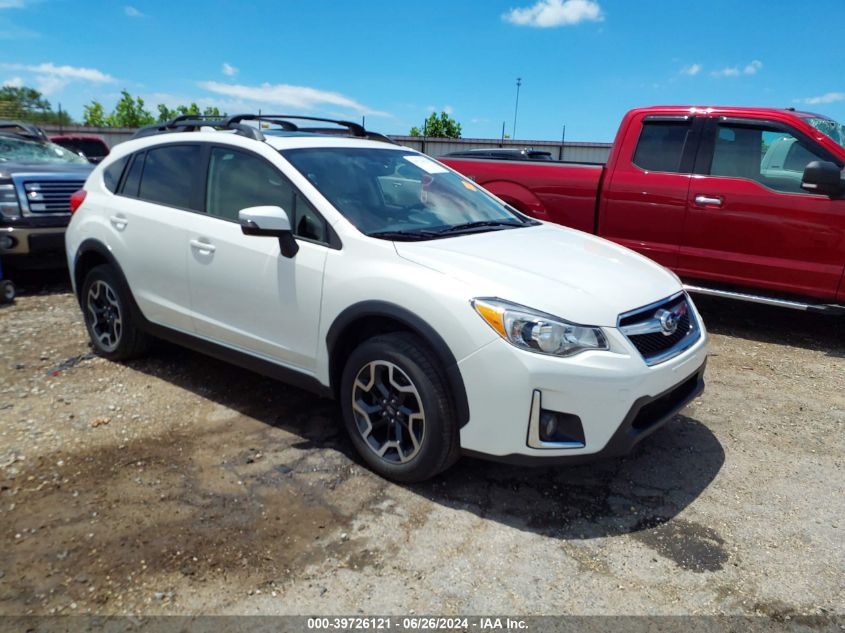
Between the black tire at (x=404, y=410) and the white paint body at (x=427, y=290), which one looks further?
the black tire at (x=404, y=410)

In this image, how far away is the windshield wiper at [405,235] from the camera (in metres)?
3.38

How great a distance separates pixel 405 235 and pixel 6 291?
207 inches

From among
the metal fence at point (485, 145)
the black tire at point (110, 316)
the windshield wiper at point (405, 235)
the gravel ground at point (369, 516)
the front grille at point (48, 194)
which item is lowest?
the gravel ground at point (369, 516)

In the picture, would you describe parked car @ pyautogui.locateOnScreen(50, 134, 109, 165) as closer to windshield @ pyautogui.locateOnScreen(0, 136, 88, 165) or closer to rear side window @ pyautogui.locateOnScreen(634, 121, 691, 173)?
windshield @ pyautogui.locateOnScreen(0, 136, 88, 165)

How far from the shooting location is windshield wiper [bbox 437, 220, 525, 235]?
12.1ft

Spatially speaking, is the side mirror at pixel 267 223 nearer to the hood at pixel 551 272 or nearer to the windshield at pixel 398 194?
the windshield at pixel 398 194

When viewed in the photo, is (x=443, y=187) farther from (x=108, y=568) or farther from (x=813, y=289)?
(x=813, y=289)

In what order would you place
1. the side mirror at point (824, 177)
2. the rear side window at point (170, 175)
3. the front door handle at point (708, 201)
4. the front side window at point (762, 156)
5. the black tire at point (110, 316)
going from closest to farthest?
the rear side window at point (170, 175), the black tire at point (110, 316), the side mirror at point (824, 177), the front side window at point (762, 156), the front door handle at point (708, 201)

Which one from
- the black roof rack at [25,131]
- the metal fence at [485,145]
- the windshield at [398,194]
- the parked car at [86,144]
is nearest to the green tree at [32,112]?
the metal fence at [485,145]

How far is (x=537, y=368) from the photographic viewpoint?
278 cm

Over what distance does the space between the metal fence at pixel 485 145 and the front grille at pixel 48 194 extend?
9294mm

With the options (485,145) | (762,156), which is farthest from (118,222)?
(485,145)

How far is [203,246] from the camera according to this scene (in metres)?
3.95

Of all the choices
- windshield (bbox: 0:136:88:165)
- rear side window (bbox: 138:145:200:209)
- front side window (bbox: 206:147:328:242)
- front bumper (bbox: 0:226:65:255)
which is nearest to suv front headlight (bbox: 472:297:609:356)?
front side window (bbox: 206:147:328:242)
